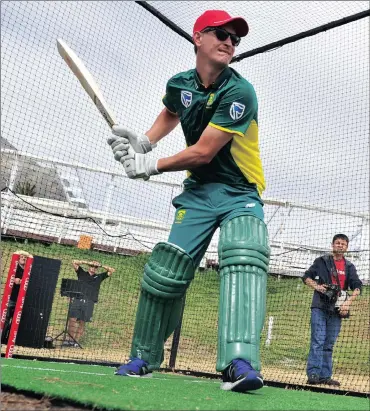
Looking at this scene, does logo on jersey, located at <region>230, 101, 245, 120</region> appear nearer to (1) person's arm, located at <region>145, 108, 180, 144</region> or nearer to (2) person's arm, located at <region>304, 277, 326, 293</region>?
(1) person's arm, located at <region>145, 108, 180, 144</region>

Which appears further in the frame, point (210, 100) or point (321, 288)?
point (321, 288)

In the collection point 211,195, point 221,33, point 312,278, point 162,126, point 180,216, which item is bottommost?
point 180,216

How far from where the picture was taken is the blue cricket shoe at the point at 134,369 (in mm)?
3037

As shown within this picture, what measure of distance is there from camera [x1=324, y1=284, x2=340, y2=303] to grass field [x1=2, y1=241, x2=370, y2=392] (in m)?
1.53

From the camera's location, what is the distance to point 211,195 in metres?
3.10

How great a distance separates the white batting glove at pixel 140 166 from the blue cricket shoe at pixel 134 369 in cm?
97

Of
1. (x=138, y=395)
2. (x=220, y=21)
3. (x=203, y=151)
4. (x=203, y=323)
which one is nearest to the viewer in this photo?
(x=138, y=395)

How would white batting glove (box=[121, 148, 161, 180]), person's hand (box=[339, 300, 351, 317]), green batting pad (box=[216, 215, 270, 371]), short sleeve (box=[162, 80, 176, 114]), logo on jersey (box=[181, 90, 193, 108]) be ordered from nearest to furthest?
green batting pad (box=[216, 215, 270, 371])
white batting glove (box=[121, 148, 161, 180])
logo on jersey (box=[181, 90, 193, 108])
short sleeve (box=[162, 80, 176, 114])
person's hand (box=[339, 300, 351, 317])

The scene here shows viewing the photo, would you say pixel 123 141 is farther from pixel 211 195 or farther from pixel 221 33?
pixel 221 33

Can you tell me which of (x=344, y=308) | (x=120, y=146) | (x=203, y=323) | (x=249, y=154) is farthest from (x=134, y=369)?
(x=203, y=323)

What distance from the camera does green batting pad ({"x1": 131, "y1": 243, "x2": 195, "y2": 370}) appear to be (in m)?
3.04

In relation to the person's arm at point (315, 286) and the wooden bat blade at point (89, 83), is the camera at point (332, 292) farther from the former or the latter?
the wooden bat blade at point (89, 83)

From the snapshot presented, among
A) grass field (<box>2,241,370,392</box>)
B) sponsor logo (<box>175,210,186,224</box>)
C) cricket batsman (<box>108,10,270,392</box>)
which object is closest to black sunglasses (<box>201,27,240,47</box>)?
cricket batsman (<box>108,10,270,392</box>)

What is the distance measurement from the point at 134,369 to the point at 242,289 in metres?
0.77
